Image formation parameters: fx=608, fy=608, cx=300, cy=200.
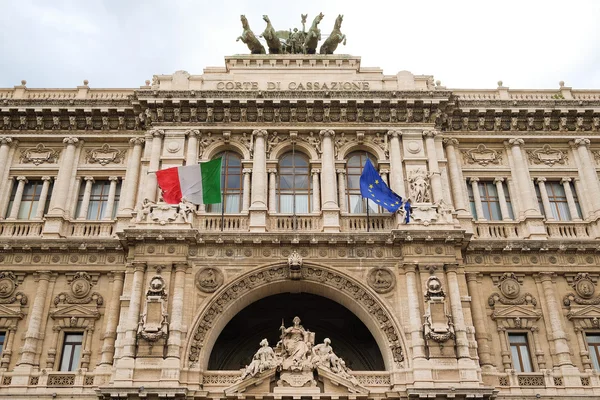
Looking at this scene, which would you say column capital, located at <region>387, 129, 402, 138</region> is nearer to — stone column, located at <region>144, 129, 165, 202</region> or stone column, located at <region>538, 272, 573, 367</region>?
stone column, located at <region>538, 272, 573, 367</region>

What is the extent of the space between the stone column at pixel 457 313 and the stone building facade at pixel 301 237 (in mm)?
81

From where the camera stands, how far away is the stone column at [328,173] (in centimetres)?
2392

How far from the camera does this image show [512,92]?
2781cm

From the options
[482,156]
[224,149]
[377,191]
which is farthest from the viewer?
[482,156]

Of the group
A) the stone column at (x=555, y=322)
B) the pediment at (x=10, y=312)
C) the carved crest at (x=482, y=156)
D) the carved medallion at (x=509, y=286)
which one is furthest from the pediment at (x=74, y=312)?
the stone column at (x=555, y=322)

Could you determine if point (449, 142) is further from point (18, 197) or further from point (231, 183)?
point (18, 197)

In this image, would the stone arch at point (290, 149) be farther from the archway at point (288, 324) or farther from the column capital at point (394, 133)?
the archway at point (288, 324)

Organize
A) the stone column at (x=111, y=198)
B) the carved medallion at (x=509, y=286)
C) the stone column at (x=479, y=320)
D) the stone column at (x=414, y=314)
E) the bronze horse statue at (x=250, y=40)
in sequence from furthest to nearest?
the bronze horse statue at (x=250, y=40)
the stone column at (x=111, y=198)
the carved medallion at (x=509, y=286)
the stone column at (x=479, y=320)
the stone column at (x=414, y=314)

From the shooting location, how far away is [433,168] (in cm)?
2478

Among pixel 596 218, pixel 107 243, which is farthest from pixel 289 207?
pixel 596 218

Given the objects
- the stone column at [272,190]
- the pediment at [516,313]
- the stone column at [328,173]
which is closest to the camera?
the pediment at [516,313]

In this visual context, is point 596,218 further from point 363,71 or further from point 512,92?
point 363,71

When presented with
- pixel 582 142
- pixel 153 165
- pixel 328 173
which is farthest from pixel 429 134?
pixel 153 165

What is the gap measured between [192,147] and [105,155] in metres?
4.11
